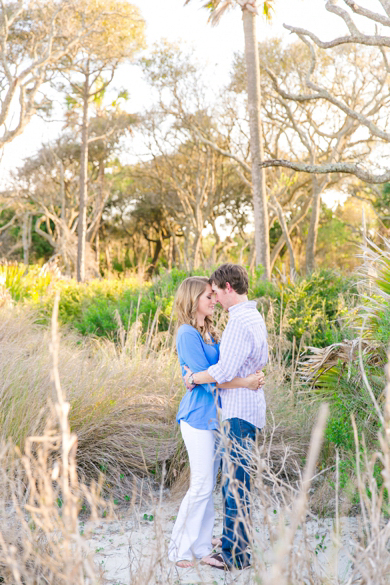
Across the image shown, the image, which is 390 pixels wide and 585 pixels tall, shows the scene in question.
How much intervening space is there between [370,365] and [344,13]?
3095 mm

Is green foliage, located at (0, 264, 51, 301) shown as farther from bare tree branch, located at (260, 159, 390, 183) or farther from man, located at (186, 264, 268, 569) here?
man, located at (186, 264, 268, 569)

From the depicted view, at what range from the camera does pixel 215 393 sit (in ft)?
10.8

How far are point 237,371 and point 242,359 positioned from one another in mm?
98

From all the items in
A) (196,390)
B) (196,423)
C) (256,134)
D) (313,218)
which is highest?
(256,134)

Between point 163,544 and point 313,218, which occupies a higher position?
point 313,218

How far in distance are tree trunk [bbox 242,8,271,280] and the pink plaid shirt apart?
9.05 metres

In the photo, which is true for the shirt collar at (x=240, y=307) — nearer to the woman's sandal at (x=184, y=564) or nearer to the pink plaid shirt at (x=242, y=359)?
the pink plaid shirt at (x=242, y=359)

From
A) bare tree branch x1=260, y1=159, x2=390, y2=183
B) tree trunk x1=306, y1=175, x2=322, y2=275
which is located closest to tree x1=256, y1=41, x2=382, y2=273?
tree trunk x1=306, y1=175, x2=322, y2=275

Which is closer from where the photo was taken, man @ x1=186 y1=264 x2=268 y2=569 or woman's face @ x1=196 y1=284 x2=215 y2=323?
man @ x1=186 y1=264 x2=268 y2=569

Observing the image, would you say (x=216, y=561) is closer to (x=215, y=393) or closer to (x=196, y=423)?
(x=196, y=423)

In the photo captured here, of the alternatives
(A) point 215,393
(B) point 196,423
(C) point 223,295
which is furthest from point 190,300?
(B) point 196,423

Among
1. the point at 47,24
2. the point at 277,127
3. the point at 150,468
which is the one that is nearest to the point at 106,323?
the point at 150,468

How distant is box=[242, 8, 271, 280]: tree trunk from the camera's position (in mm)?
12258

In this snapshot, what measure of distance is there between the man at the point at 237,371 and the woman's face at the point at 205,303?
140 millimetres
